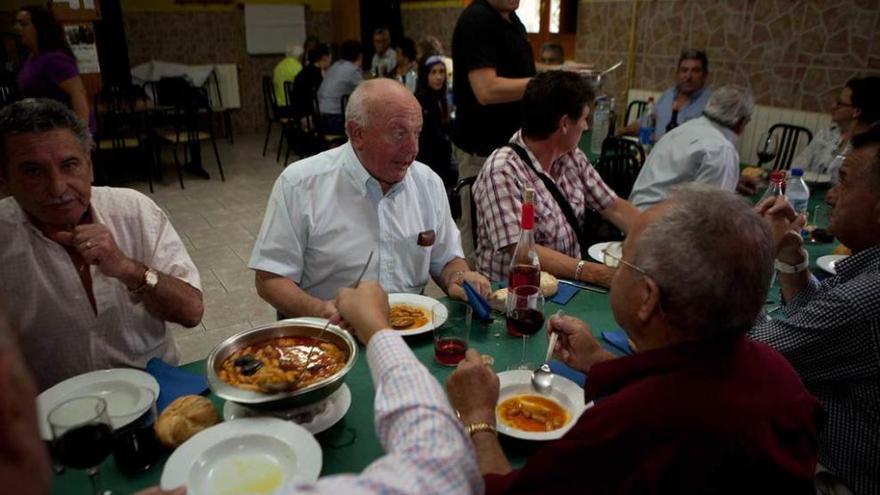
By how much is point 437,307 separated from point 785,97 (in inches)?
201

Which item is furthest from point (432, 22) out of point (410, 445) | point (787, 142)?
point (410, 445)

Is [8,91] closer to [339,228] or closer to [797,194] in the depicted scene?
[339,228]

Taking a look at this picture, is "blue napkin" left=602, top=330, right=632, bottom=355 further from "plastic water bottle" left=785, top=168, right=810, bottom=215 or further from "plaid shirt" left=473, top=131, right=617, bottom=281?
"plastic water bottle" left=785, top=168, right=810, bottom=215

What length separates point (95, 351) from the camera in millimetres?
1690

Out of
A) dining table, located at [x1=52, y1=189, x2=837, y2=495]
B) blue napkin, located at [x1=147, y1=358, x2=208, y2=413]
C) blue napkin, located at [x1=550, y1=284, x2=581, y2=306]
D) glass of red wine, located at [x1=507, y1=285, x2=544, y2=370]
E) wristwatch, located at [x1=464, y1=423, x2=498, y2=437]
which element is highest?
glass of red wine, located at [x1=507, y1=285, x2=544, y2=370]

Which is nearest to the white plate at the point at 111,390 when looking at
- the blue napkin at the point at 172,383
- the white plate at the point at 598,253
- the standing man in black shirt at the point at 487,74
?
the blue napkin at the point at 172,383

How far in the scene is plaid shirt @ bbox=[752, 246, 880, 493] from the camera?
145 cm

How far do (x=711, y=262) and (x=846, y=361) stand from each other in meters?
0.85

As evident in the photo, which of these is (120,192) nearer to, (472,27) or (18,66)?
(472,27)

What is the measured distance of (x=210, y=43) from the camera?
29.9ft

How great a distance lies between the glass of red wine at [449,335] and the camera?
1560 mm

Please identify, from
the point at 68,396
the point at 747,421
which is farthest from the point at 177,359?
the point at 747,421

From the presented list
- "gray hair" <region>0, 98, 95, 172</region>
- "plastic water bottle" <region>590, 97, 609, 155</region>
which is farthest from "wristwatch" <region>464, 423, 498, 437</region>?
"plastic water bottle" <region>590, 97, 609, 155</region>

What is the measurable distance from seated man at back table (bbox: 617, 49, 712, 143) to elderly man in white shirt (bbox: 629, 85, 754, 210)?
5.80ft
